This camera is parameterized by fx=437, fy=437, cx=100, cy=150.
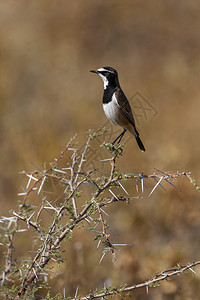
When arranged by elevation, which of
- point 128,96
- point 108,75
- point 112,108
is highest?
point 128,96

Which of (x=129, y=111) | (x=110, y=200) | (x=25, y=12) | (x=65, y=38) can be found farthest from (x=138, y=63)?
(x=110, y=200)

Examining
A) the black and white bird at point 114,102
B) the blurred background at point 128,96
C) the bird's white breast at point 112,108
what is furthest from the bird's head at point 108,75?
the blurred background at point 128,96

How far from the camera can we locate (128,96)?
646 cm

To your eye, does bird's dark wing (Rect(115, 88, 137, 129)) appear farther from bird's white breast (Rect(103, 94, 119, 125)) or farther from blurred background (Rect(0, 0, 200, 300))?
blurred background (Rect(0, 0, 200, 300))

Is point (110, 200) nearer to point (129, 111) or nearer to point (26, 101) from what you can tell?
point (129, 111)

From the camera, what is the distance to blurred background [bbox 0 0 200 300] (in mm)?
4867

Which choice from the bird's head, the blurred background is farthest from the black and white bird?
the blurred background

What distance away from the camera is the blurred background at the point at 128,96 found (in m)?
4.87

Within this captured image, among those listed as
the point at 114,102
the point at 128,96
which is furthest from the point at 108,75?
the point at 128,96

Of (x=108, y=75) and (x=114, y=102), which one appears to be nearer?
(x=108, y=75)

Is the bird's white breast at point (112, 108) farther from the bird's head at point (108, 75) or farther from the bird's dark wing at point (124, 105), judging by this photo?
the bird's head at point (108, 75)

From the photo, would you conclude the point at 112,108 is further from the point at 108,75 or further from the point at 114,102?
the point at 108,75

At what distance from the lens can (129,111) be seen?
4305 millimetres

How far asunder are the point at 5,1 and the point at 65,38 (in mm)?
1840
